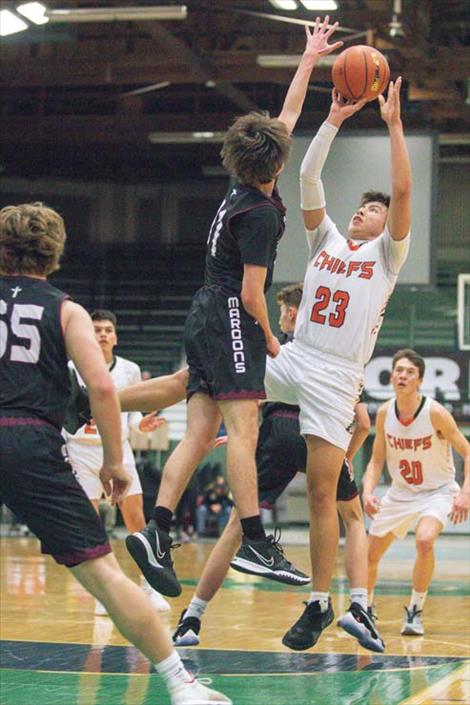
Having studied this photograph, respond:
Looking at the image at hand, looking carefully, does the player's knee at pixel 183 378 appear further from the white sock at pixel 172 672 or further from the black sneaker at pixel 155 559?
the white sock at pixel 172 672

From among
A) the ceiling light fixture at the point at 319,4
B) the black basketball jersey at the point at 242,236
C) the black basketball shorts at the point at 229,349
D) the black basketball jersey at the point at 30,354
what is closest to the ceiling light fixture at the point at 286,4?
the ceiling light fixture at the point at 319,4

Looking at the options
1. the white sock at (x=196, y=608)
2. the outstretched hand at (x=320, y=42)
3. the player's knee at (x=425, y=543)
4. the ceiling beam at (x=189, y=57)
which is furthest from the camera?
the ceiling beam at (x=189, y=57)

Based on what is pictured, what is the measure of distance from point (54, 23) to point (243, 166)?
12744mm

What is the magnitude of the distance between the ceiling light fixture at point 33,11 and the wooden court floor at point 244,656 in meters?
6.28

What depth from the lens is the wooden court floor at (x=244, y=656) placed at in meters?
6.52

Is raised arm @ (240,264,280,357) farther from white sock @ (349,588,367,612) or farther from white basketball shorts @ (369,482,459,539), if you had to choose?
white basketball shorts @ (369,482,459,539)

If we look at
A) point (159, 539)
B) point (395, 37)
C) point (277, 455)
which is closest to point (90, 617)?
point (277, 455)

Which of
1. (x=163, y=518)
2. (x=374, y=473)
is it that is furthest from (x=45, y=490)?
(x=374, y=473)

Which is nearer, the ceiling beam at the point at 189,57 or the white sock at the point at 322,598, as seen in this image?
the white sock at the point at 322,598

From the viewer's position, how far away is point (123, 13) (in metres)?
14.6

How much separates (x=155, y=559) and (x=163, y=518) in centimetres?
26

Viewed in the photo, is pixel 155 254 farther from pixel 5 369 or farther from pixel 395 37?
pixel 5 369

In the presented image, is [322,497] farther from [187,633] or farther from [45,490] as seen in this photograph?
[45,490]

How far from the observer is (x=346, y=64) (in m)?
6.30
